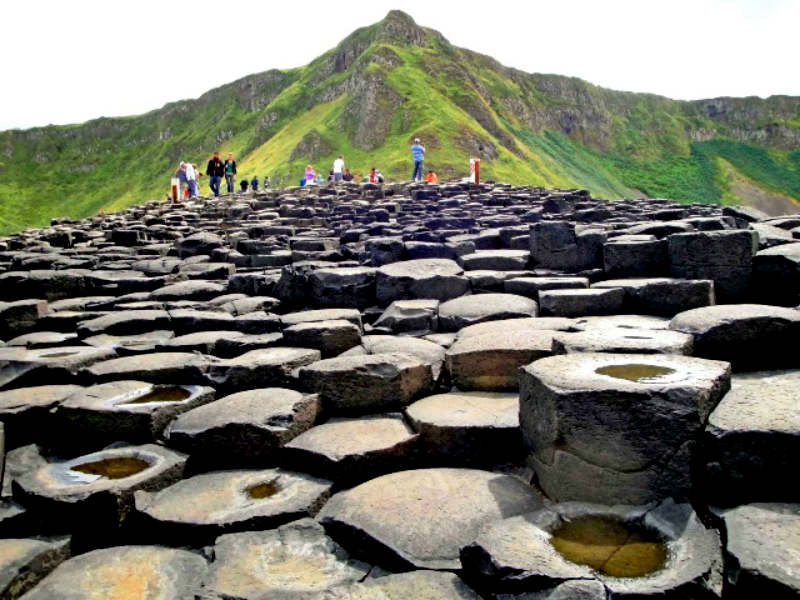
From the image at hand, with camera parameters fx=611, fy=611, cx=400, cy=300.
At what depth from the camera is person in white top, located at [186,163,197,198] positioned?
90.6 feet

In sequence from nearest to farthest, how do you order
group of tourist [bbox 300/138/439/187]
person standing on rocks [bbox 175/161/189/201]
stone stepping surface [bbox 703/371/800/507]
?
stone stepping surface [bbox 703/371/800/507], group of tourist [bbox 300/138/439/187], person standing on rocks [bbox 175/161/189/201]

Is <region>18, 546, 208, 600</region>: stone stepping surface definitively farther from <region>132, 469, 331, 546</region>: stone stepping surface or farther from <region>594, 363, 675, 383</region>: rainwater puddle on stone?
<region>594, 363, 675, 383</region>: rainwater puddle on stone

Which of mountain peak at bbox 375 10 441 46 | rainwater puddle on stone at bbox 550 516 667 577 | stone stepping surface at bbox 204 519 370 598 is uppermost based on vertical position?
mountain peak at bbox 375 10 441 46

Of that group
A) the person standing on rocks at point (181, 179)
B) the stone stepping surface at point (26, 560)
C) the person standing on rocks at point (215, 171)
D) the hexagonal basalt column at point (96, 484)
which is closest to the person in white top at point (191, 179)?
the person standing on rocks at point (181, 179)

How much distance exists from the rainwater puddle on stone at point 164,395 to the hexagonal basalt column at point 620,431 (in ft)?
9.13

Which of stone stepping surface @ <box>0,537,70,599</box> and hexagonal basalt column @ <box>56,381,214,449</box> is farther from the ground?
hexagonal basalt column @ <box>56,381,214,449</box>

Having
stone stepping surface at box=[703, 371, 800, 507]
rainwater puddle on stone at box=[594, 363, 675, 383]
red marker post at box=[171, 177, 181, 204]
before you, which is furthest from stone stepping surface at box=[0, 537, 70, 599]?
red marker post at box=[171, 177, 181, 204]

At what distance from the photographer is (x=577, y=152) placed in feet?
244

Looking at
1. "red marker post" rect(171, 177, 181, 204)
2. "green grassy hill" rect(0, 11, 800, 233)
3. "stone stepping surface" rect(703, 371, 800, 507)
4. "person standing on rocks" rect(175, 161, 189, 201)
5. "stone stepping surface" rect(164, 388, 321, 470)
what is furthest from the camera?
"green grassy hill" rect(0, 11, 800, 233)

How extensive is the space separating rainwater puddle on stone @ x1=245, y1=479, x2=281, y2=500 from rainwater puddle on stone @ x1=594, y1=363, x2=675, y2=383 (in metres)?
2.00

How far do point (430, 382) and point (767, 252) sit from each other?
3.64 meters

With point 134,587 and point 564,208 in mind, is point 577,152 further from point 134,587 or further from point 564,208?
point 134,587

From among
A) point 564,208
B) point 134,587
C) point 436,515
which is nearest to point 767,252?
point 436,515

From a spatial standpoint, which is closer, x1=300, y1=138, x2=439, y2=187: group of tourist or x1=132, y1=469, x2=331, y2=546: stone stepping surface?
x1=132, y1=469, x2=331, y2=546: stone stepping surface
